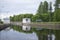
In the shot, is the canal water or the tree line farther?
the tree line

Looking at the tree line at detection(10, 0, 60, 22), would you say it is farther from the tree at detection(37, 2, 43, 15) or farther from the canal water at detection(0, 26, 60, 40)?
the canal water at detection(0, 26, 60, 40)

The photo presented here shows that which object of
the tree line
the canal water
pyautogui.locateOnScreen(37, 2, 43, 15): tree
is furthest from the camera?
pyautogui.locateOnScreen(37, 2, 43, 15): tree

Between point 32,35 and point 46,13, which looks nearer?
point 32,35

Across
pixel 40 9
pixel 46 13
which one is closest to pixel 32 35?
pixel 46 13

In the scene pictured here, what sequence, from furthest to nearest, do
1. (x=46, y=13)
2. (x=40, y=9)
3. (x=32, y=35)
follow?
1. (x=40, y=9)
2. (x=46, y=13)
3. (x=32, y=35)

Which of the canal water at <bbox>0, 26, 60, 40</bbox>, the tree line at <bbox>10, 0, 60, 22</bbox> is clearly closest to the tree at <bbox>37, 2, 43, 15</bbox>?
the tree line at <bbox>10, 0, 60, 22</bbox>

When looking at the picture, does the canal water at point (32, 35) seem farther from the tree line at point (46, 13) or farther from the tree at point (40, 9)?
the tree at point (40, 9)

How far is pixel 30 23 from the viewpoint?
19438 mm

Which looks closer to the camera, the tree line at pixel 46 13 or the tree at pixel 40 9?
the tree line at pixel 46 13

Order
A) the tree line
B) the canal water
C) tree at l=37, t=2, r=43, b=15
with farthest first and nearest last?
tree at l=37, t=2, r=43, b=15 < the tree line < the canal water

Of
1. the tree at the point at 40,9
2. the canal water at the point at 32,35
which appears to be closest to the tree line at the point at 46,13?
the tree at the point at 40,9

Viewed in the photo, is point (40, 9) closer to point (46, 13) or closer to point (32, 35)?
point (46, 13)

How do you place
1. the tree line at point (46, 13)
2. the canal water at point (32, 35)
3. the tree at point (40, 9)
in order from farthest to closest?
the tree at point (40, 9)
the tree line at point (46, 13)
the canal water at point (32, 35)

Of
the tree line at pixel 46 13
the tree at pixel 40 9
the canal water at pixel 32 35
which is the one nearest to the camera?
the canal water at pixel 32 35
